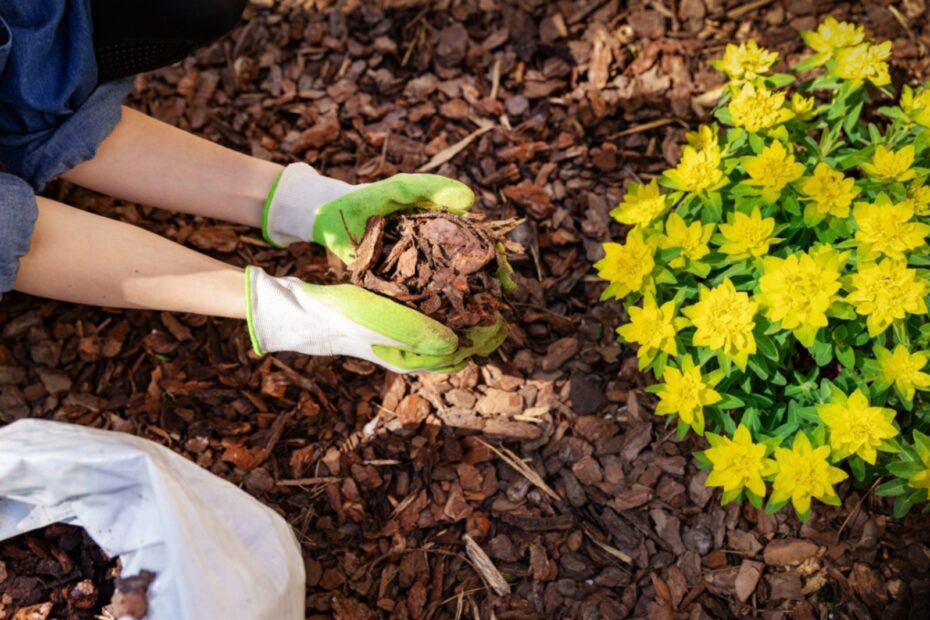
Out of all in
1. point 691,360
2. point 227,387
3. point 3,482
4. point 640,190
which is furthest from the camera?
point 227,387

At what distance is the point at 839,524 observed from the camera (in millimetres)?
1792

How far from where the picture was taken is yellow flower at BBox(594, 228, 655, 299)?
5.32 ft

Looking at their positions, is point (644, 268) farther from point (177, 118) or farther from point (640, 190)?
point (177, 118)

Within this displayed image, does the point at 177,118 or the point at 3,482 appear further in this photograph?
the point at 177,118

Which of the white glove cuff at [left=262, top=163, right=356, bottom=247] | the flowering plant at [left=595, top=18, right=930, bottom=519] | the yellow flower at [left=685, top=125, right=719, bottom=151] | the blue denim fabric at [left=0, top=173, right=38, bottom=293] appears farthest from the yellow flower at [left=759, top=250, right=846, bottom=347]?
the blue denim fabric at [left=0, top=173, right=38, bottom=293]

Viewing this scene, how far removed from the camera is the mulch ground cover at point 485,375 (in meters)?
1.79

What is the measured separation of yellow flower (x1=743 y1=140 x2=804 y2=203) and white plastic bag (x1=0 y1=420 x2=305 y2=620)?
1214 mm

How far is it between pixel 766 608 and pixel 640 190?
974mm

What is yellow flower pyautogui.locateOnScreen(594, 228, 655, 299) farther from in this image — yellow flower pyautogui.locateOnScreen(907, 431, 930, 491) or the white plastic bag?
the white plastic bag

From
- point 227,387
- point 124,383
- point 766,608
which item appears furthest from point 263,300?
point 766,608

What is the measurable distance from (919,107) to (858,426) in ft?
2.32

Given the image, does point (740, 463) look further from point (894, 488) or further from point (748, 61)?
point (748, 61)

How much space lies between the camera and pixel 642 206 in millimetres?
1679

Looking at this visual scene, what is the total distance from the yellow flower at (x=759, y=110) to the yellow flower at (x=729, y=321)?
1.25 ft
